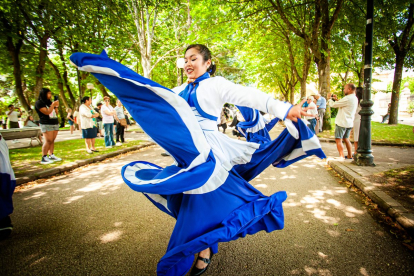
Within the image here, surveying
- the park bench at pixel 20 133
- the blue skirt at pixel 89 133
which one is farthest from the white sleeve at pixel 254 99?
the park bench at pixel 20 133

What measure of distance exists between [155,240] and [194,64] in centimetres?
208

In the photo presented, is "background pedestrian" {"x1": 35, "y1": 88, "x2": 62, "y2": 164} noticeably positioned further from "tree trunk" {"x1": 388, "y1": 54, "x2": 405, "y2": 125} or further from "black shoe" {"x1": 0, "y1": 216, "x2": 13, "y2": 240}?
"tree trunk" {"x1": 388, "y1": 54, "x2": 405, "y2": 125}

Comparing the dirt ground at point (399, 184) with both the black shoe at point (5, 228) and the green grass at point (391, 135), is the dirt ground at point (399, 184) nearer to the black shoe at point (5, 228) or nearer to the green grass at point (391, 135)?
the green grass at point (391, 135)

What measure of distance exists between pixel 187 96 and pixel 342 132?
542 cm

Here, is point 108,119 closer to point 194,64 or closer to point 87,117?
point 87,117

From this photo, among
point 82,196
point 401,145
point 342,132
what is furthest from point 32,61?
point 401,145

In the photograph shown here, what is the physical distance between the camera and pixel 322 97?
1075cm

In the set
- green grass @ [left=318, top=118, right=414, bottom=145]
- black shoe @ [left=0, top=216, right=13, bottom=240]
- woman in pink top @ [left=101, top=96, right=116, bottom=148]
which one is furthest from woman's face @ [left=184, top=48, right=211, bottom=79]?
green grass @ [left=318, top=118, right=414, bottom=145]

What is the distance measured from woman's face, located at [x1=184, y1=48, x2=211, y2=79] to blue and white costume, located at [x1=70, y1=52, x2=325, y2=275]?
0.07m

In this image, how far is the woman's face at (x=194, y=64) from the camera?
1.88m

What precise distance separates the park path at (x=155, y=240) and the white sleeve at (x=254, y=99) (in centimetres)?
155

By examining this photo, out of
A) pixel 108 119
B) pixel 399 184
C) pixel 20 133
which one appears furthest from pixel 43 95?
pixel 399 184

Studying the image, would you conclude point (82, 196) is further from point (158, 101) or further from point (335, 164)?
point (335, 164)

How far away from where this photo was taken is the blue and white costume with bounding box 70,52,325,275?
150 cm
